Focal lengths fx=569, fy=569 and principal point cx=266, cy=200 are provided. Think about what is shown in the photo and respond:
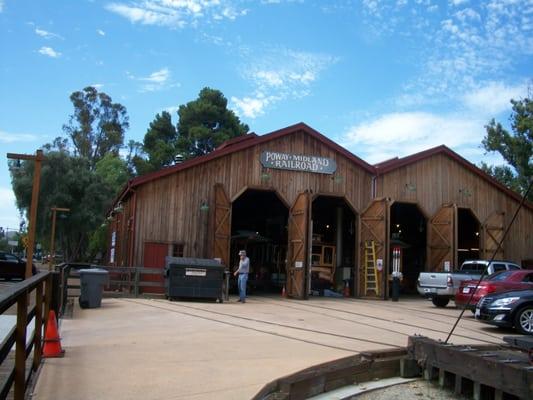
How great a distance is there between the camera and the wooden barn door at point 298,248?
22188 millimetres

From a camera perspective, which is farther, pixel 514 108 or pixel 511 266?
pixel 514 108

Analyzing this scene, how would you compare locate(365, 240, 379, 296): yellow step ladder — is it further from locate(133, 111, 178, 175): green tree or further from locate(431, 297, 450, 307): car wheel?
locate(133, 111, 178, 175): green tree

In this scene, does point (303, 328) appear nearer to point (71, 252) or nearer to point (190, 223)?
point (190, 223)

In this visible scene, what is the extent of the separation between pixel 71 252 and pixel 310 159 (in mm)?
27645

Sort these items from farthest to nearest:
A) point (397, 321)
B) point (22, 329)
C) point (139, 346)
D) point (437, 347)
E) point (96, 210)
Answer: point (96, 210), point (397, 321), point (139, 346), point (437, 347), point (22, 329)

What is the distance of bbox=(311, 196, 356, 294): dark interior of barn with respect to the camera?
87.2 feet

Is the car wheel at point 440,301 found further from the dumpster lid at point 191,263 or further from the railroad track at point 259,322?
the railroad track at point 259,322

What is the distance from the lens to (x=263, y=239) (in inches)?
1069

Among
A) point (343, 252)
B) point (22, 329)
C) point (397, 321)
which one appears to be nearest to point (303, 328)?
point (397, 321)

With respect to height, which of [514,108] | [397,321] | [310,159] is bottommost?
[397,321]

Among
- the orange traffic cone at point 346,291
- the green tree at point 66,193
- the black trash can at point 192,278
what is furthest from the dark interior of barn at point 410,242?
the green tree at point 66,193

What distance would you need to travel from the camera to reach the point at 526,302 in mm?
12281

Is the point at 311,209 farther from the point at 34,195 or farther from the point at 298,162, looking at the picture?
the point at 34,195

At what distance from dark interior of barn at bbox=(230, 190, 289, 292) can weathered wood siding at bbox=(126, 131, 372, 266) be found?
3453mm
